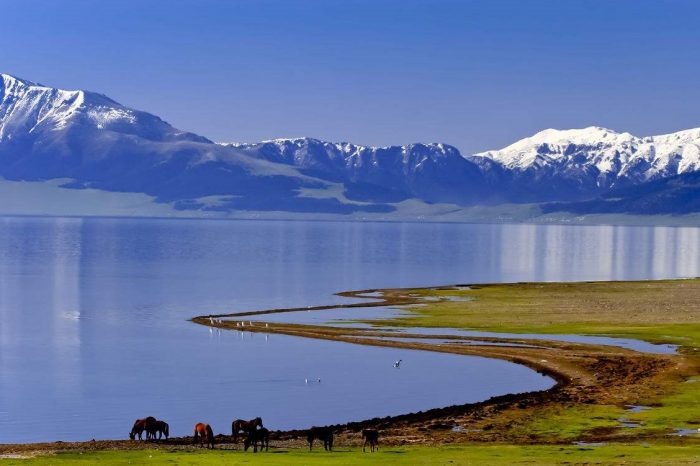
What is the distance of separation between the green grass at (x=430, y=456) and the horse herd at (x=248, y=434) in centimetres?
76

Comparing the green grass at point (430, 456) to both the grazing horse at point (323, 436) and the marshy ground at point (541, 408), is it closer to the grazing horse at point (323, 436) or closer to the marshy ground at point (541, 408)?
the marshy ground at point (541, 408)

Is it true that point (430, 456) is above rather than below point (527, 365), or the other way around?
above

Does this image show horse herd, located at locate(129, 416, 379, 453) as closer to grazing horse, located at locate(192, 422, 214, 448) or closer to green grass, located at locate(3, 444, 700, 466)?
grazing horse, located at locate(192, 422, 214, 448)

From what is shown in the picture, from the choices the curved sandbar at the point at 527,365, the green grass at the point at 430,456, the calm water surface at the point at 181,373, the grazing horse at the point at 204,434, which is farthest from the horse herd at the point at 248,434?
the calm water surface at the point at 181,373

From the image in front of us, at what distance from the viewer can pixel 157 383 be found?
64.2 m

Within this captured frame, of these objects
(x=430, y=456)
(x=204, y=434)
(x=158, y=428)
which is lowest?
(x=158, y=428)

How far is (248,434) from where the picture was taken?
44375 millimetres

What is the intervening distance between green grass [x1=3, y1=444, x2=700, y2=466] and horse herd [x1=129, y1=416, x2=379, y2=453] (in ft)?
2.49

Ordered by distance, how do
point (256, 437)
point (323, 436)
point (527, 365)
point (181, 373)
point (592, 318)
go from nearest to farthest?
1. point (323, 436)
2. point (256, 437)
3. point (181, 373)
4. point (527, 365)
5. point (592, 318)

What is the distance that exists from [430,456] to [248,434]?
8.06 meters

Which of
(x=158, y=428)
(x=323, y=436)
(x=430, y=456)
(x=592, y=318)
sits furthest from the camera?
(x=592, y=318)

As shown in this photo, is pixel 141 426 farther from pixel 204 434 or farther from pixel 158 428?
pixel 204 434

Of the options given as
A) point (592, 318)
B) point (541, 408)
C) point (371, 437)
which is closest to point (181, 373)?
point (541, 408)

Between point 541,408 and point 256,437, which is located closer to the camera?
point 256,437
